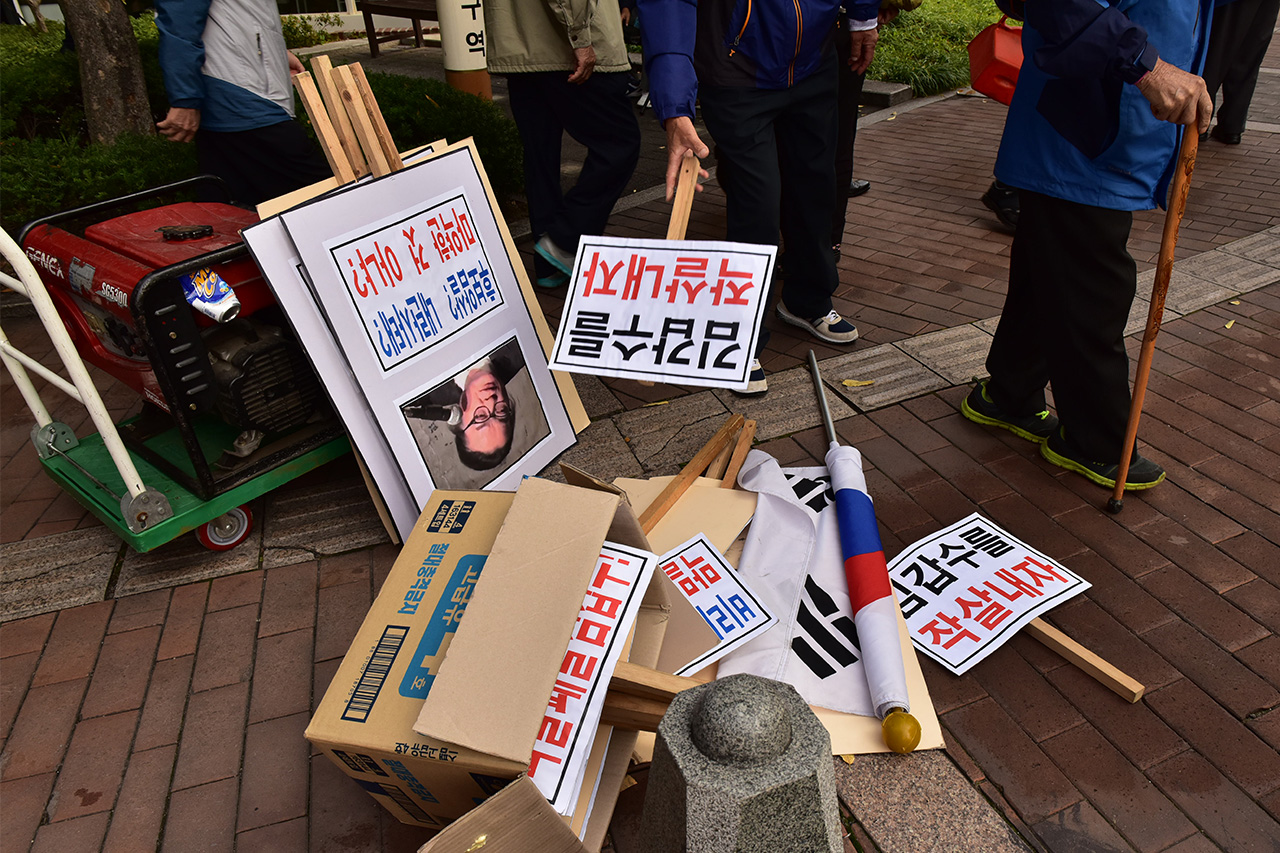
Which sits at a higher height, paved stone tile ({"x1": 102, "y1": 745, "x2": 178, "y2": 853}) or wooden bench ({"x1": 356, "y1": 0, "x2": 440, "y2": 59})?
wooden bench ({"x1": 356, "y1": 0, "x2": 440, "y2": 59})

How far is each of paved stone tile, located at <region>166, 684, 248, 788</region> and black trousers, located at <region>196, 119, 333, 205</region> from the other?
225 cm

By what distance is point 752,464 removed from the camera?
3188 mm

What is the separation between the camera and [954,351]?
4.12 meters

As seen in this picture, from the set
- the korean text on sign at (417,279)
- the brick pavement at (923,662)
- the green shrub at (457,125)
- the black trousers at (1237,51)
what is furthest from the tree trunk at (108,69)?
the black trousers at (1237,51)

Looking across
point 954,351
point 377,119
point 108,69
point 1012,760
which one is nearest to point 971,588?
point 1012,760

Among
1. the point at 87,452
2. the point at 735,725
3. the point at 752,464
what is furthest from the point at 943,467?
the point at 87,452

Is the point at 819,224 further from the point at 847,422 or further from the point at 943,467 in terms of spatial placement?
the point at 943,467

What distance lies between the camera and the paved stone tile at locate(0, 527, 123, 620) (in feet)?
9.50

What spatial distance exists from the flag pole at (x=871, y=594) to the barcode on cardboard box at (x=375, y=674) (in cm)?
126

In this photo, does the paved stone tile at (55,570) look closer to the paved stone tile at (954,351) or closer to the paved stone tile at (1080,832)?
the paved stone tile at (1080,832)

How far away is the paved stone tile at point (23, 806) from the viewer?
2160 mm

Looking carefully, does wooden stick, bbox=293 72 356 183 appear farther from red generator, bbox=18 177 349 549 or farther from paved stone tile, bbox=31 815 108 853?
paved stone tile, bbox=31 815 108 853

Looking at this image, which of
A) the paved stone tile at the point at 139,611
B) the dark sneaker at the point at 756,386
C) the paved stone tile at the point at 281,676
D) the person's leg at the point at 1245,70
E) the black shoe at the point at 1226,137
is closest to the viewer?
the paved stone tile at the point at 281,676

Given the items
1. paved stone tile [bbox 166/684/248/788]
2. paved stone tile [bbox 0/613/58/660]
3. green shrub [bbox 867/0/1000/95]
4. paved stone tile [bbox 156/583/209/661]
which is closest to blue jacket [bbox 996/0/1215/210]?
paved stone tile [bbox 166/684/248/788]
